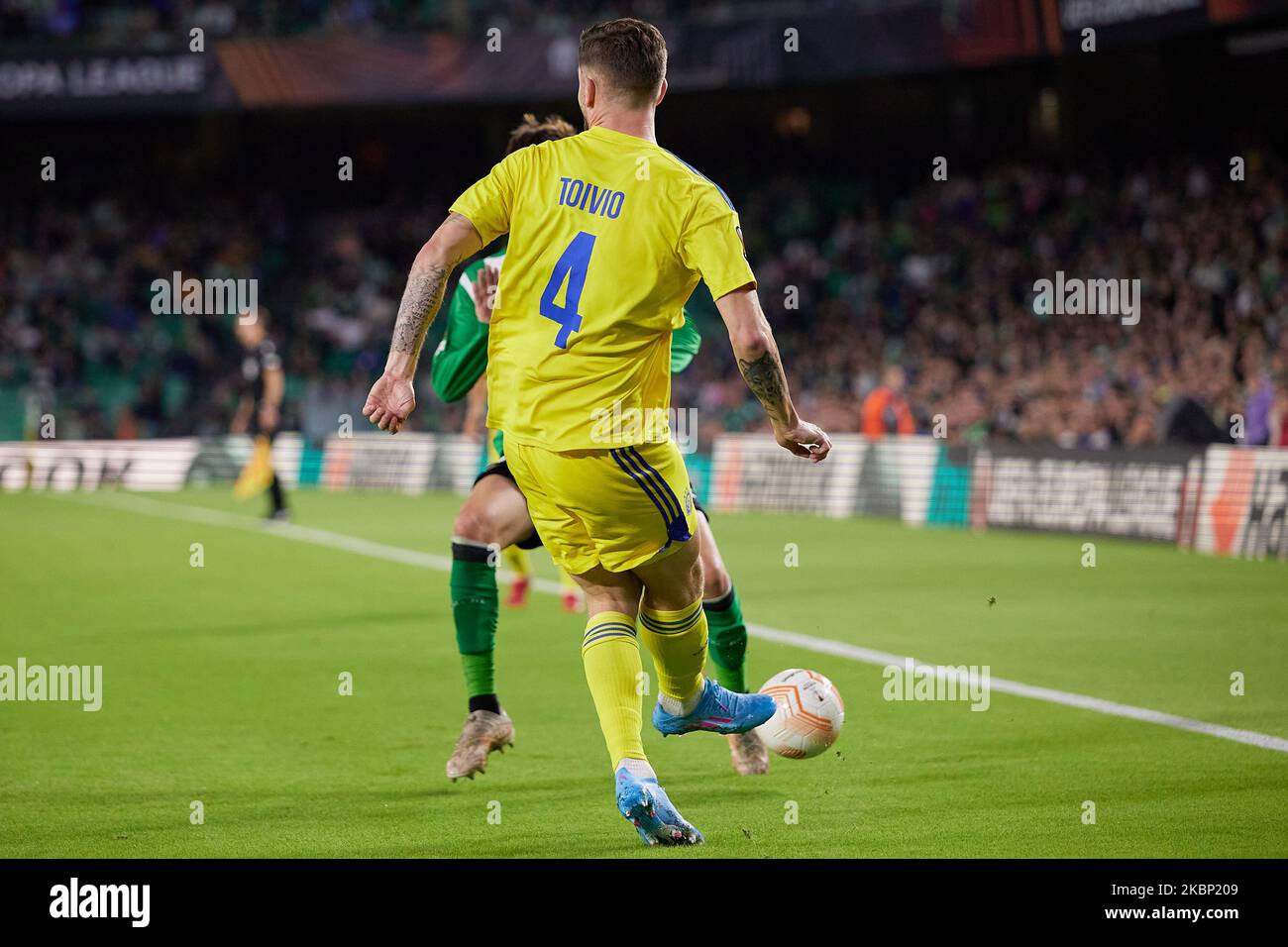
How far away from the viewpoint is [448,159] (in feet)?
117

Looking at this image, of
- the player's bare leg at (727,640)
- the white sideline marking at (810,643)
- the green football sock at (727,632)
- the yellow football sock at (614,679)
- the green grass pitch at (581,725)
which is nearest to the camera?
the yellow football sock at (614,679)

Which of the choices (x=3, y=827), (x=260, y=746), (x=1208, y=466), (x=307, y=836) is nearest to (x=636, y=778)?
(x=307, y=836)

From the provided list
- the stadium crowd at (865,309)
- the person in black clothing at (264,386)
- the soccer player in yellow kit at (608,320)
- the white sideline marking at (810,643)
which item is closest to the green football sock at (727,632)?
the soccer player in yellow kit at (608,320)

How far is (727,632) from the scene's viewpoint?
6480mm

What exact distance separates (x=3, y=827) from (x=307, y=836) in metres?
0.96

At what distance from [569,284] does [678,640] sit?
1145 mm

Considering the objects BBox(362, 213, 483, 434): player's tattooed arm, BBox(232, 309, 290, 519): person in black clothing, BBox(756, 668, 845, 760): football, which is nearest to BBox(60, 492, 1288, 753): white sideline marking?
BBox(232, 309, 290, 519): person in black clothing

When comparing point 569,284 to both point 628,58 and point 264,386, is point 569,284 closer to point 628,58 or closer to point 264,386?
point 628,58

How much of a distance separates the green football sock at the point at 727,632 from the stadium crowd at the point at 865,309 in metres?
11.7

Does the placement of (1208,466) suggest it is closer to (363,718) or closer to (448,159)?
(363,718)

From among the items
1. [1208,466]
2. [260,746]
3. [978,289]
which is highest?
[978,289]

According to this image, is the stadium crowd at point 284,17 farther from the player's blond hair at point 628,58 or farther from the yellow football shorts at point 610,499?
the yellow football shorts at point 610,499

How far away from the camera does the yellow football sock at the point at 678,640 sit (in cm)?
529

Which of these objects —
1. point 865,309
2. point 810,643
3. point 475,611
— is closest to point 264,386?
point 810,643
